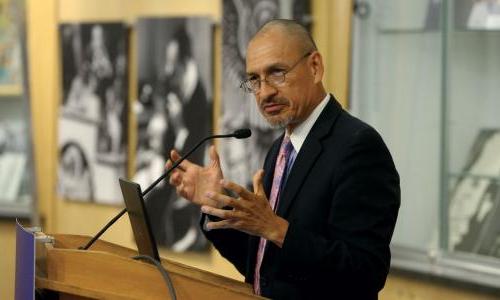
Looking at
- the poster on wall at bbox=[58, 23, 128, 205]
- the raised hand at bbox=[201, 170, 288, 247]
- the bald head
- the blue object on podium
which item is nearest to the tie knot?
the bald head

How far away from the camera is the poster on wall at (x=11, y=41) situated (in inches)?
251

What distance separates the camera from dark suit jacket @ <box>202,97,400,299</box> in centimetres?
225

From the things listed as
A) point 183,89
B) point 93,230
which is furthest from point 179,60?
point 93,230

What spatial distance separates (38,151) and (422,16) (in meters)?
3.17

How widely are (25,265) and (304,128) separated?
756 millimetres

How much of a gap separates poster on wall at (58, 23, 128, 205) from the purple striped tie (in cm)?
354

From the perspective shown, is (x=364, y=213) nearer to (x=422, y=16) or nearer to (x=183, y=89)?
(x=422, y=16)

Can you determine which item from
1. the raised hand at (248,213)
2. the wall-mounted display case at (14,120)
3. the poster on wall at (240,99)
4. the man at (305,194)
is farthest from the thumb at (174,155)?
the wall-mounted display case at (14,120)

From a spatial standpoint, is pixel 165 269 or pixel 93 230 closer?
pixel 165 269

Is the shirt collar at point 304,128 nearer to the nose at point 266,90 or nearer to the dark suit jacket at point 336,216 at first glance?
the dark suit jacket at point 336,216

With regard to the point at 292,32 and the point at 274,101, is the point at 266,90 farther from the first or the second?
the point at 292,32

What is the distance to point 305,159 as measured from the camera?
245 cm

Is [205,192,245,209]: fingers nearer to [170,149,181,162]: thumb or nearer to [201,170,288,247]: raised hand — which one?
[201,170,288,247]: raised hand

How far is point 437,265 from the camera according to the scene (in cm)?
441
